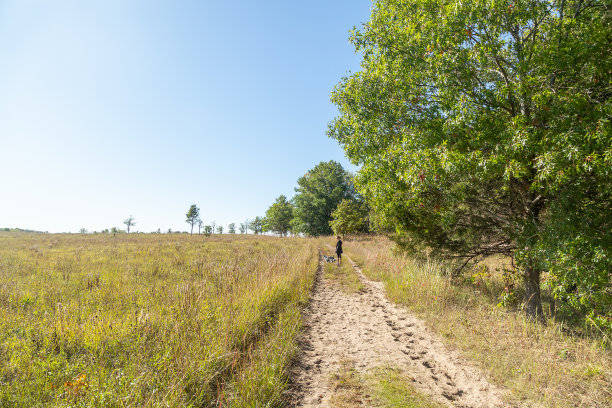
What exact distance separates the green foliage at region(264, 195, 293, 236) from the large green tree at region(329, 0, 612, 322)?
210 ft

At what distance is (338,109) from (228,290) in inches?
247

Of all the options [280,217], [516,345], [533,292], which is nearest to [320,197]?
[280,217]

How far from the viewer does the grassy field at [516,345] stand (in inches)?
144

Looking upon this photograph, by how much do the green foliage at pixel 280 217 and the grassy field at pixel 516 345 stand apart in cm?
6350

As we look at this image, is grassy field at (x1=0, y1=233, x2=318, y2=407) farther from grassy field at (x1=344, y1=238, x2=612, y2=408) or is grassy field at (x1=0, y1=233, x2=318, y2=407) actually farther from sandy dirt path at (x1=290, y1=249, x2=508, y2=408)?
grassy field at (x1=344, y1=238, x2=612, y2=408)

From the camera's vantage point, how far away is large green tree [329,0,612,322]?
4.36 metres

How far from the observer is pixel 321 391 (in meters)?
3.75

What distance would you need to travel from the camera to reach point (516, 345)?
4906mm

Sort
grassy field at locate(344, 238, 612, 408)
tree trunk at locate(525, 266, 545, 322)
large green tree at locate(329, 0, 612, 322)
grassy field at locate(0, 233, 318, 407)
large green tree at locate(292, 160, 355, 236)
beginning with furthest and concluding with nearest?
large green tree at locate(292, 160, 355, 236), tree trunk at locate(525, 266, 545, 322), large green tree at locate(329, 0, 612, 322), grassy field at locate(344, 238, 612, 408), grassy field at locate(0, 233, 318, 407)

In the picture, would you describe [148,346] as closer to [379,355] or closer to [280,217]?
[379,355]

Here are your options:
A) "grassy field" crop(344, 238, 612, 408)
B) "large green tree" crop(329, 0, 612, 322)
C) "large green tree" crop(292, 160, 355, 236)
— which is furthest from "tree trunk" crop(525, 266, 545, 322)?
"large green tree" crop(292, 160, 355, 236)

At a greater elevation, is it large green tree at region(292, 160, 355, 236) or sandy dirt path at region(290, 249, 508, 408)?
large green tree at region(292, 160, 355, 236)

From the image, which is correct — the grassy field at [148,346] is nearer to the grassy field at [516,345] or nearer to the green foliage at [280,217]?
the grassy field at [516,345]

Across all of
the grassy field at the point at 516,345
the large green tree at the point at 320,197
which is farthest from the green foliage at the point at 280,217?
the grassy field at the point at 516,345
